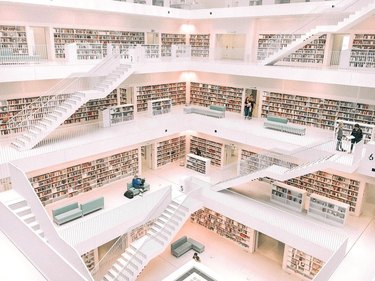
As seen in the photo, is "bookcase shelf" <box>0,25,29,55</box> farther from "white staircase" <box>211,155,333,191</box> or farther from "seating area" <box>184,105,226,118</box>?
"white staircase" <box>211,155,333,191</box>

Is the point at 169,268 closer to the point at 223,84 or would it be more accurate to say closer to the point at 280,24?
the point at 223,84

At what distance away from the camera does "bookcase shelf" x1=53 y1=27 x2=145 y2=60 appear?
12.6m

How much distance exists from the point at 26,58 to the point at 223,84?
9.21 metres

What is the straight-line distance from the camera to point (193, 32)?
58.6ft

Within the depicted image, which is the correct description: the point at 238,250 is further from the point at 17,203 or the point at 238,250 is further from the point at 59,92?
the point at 59,92

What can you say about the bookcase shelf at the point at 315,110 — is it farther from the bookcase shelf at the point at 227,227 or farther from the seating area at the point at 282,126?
the bookcase shelf at the point at 227,227

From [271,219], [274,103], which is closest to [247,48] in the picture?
[274,103]

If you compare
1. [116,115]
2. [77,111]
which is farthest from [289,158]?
[77,111]

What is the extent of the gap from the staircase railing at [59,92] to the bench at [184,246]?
694 centimetres

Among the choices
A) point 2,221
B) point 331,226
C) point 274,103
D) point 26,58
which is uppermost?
point 26,58

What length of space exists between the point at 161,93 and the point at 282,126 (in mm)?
6785

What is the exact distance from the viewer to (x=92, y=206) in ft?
36.6

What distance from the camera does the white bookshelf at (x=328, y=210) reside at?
10.8m

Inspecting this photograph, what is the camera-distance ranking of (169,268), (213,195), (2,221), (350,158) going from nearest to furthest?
(2,221) → (350,158) → (169,268) → (213,195)
